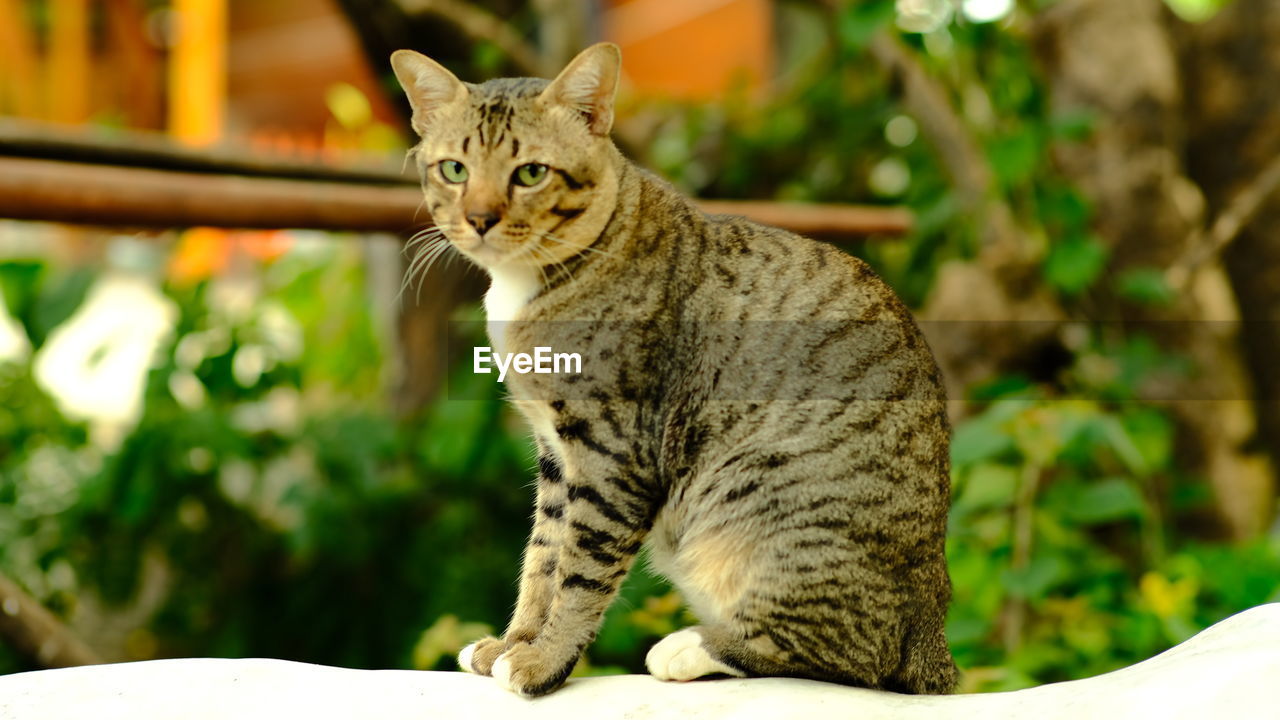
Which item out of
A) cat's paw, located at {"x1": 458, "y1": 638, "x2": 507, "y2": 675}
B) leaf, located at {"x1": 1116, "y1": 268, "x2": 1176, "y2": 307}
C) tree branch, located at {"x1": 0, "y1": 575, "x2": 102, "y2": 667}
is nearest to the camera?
cat's paw, located at {"x1": 458, "y1": 638, "x2": 507, "y2": 675}

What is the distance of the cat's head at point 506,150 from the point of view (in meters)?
1.47

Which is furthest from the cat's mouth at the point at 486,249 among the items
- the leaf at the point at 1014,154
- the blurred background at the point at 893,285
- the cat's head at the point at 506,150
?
the leaf at the point at 1014,154

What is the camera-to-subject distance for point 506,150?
1492 millimetres

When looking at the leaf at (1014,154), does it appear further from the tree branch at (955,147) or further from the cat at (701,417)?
the cat at (701,417)

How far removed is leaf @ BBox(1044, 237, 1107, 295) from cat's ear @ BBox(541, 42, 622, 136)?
1874 millimetres

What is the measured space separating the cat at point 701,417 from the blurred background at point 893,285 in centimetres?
55

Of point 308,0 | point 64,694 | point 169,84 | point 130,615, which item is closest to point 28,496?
point 130,615

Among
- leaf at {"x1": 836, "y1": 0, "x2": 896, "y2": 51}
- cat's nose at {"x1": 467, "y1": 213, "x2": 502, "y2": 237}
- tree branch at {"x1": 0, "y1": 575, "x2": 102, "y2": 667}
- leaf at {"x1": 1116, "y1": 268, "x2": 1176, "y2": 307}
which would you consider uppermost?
leaf at {"x1": 836, "y1": 0, "x2": 896, "y2": 51}

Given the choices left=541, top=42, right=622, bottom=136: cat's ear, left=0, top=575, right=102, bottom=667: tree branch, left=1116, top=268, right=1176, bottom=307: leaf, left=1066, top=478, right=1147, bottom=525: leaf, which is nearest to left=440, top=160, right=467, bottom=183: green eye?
left=541, top=42, right=622, bottom=136: cat's ear

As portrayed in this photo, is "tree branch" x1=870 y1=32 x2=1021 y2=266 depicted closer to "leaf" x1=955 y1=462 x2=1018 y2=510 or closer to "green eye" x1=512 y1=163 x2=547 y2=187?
"leaf" x1=955 y1=462 x2=1018 y2=510

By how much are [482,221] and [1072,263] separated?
2062mm

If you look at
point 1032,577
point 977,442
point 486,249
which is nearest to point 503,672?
point 486,249

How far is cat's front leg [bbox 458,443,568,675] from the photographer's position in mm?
1618

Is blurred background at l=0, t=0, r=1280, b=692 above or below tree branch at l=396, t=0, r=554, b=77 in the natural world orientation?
below
